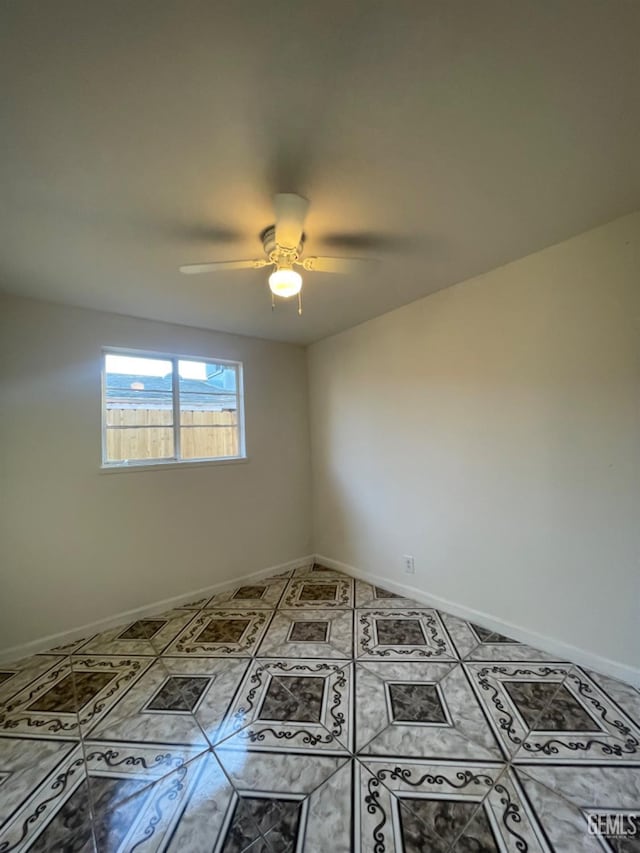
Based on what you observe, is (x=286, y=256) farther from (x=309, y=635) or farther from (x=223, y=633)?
(x=223, y=633)

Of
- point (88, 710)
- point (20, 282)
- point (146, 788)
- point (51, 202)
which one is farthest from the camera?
point (20, 282)

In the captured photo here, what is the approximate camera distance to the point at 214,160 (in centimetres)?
131

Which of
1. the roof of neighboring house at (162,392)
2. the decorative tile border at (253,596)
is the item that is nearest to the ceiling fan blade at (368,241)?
the roof of neighboring house at (162,392)

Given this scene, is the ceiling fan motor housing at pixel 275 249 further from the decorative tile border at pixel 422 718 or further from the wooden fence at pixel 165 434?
the decorative tile border at pixel 422 718

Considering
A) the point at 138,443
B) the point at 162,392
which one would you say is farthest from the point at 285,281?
the point at 138,443

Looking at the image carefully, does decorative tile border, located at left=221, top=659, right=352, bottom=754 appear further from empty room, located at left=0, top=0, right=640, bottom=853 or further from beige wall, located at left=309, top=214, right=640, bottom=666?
beige wall, located at left=309, top=214, right=640, bottom=666

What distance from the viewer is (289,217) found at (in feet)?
4.96

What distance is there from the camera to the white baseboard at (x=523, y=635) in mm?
1823

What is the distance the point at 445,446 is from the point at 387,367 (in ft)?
2.77

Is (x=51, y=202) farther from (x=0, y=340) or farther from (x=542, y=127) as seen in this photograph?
(x=542, y=127)

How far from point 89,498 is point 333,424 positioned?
84.0 inches

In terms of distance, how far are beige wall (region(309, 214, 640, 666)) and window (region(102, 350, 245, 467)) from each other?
128 centimetres

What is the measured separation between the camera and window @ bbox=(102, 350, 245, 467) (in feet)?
9.00

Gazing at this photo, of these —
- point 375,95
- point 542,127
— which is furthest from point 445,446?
point 375,95
